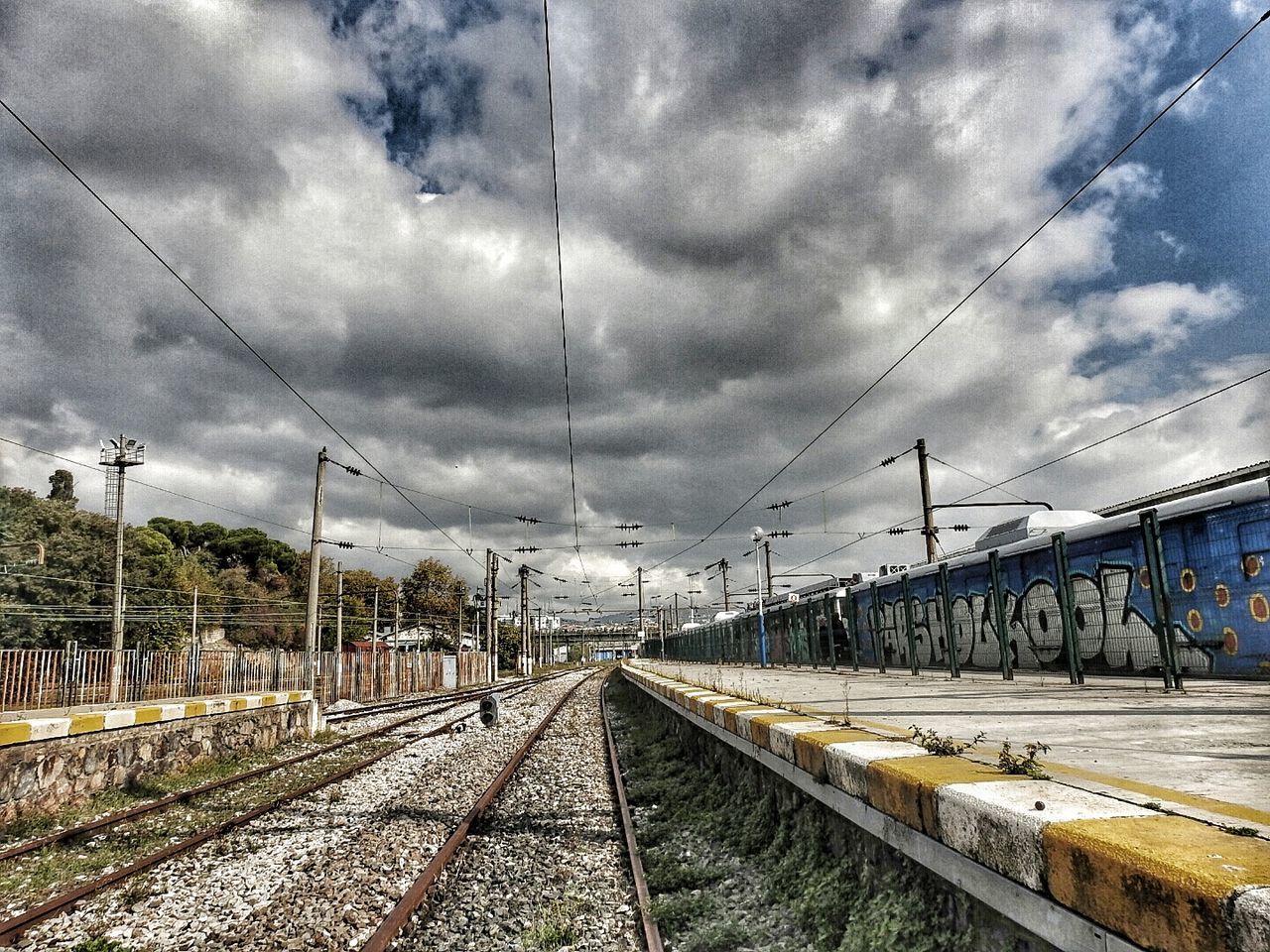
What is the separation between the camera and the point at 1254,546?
25.3ft

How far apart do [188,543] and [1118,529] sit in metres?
89.6

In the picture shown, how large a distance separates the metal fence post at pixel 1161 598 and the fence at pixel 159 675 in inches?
844

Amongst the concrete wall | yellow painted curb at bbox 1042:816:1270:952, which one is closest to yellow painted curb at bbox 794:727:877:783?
yellow painted curb at bbox 1042:816:1270:952

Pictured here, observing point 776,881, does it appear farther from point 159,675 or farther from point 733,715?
point 159,675

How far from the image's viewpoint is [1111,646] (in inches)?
371

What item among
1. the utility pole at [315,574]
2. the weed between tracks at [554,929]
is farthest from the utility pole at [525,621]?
the weed between tracks at [554,929]

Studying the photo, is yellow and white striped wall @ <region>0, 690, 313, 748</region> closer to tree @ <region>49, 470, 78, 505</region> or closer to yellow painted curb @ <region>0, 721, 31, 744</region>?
yellow painted curb @ <region>0, 721, 31, 744</region>

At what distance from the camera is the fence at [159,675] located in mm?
18062

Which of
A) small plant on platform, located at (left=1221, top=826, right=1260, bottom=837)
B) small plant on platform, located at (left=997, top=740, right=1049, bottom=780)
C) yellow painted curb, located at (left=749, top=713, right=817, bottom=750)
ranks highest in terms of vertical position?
small plant on platform, located at (left=1221, top=826, right=1260, bottom=837)

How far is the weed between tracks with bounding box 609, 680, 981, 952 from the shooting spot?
3.12m

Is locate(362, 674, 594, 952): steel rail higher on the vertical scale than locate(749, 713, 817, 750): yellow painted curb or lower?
lower

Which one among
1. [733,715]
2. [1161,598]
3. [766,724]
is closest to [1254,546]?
[1161,598]

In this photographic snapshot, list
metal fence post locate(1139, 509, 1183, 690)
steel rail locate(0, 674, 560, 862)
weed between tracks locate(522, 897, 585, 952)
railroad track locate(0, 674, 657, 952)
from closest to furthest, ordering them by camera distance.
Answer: weed between tracks locate(522, 897, 585, 952)
railroad track locate(0, 674, 657, 952)
steel rail locate(0, 674, 560, 862)
metal fence post locate(1139, 509, 1183, 690)

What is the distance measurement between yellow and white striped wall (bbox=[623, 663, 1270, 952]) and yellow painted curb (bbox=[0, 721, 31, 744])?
333 inches
